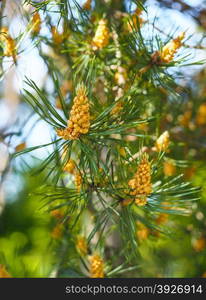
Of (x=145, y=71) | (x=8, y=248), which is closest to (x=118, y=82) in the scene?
(x=145, y=71)

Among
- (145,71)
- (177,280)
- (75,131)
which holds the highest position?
(145,71)

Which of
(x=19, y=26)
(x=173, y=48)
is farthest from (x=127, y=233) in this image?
(x=19, y=26)

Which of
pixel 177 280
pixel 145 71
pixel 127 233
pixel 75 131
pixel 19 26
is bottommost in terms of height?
pixel 177 280

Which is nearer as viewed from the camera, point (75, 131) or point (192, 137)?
point (75, 131)

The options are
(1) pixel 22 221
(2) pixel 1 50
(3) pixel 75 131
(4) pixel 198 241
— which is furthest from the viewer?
(1) pixel 22 221

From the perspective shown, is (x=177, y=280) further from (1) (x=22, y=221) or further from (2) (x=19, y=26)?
(1) (x=22, y=221)

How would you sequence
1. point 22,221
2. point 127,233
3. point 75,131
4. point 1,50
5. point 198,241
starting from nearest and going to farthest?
point 75,131 → point 127,233 → point 1,50 → point 198,241 → point 22,221

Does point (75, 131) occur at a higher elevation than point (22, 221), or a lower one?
higher

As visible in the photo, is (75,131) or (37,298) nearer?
(75,131)

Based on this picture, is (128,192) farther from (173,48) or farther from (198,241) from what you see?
(198,241)
